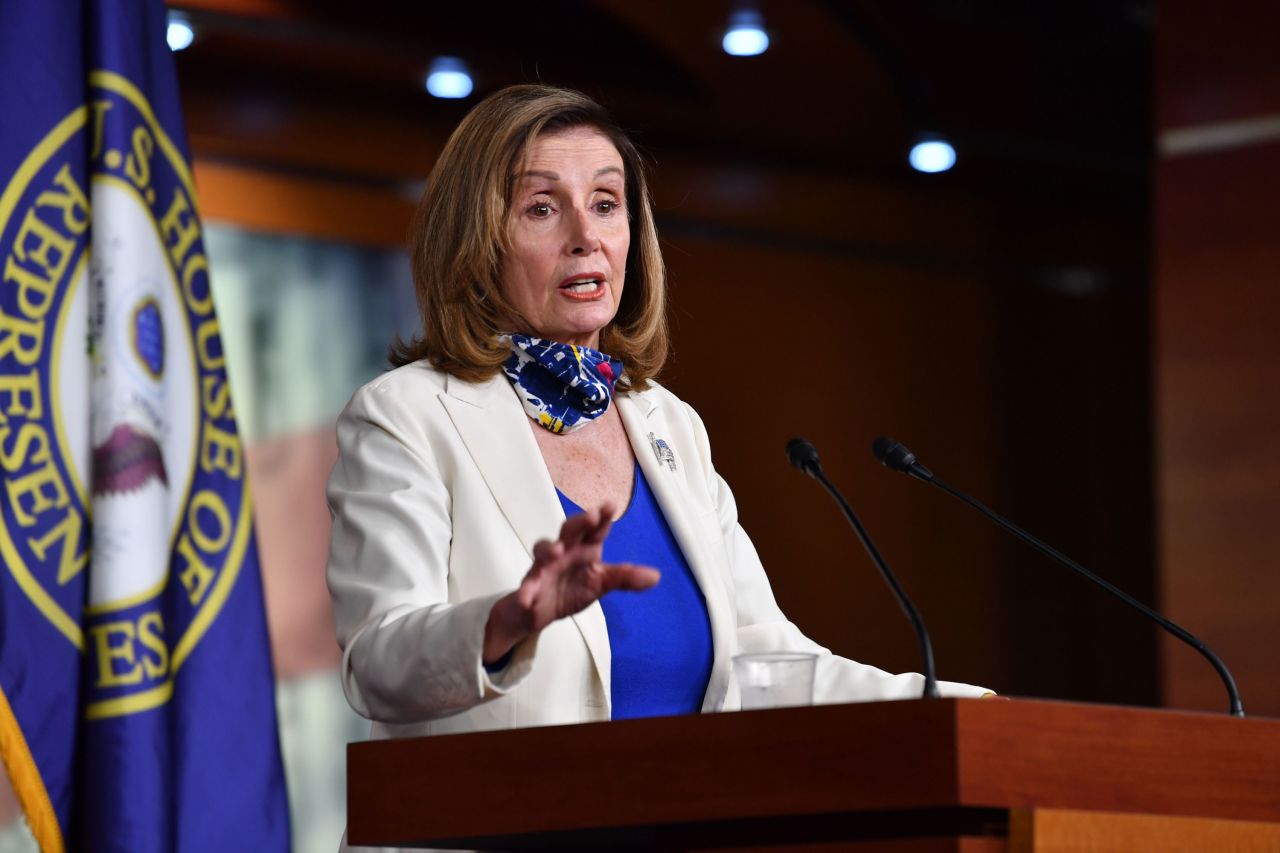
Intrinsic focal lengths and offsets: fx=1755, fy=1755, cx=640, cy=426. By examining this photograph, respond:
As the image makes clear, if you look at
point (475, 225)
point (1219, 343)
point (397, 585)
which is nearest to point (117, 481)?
point (475, 225)

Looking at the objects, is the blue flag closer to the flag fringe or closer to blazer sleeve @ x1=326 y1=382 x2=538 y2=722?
the flag fringe

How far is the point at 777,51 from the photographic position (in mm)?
5285

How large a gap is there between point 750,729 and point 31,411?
2043 millimetres

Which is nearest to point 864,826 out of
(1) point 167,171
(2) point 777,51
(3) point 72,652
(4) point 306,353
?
(3) point 72,652

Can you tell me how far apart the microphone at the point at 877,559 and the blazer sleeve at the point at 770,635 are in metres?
0.19

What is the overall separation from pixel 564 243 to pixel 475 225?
0.38ft

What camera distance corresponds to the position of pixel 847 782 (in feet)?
→ 4.54

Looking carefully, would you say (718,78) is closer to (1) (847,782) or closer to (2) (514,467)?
(2) (514,467)

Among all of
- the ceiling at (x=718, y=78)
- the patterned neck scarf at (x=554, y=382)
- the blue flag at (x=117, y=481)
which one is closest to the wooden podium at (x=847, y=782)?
the patterned neck scarf at (x=554, y=382)

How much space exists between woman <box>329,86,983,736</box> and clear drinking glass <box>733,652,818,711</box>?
0.21 metres

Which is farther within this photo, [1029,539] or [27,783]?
[27,783]

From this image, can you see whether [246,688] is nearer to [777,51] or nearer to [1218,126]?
[777,51]

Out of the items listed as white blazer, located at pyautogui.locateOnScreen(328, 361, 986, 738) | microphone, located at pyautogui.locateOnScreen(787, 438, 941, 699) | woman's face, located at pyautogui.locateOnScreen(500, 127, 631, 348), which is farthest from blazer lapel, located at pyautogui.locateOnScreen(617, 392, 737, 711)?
microphone, located at pyautogui.locateOnScreen(787, 438, 941, 699)

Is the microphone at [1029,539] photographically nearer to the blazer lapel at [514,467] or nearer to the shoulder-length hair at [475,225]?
the blazer lapel at [514,467]
